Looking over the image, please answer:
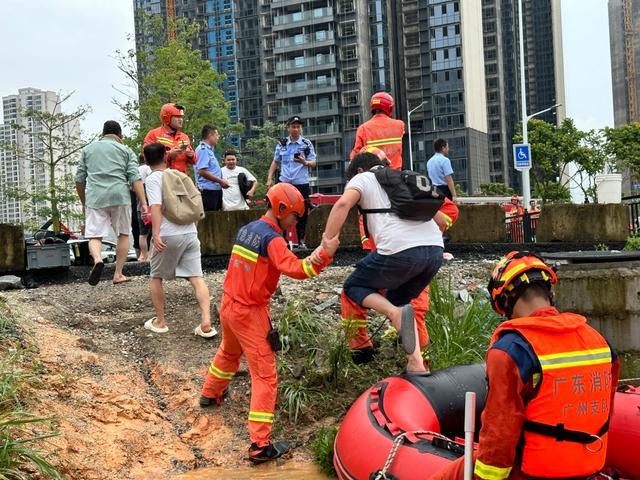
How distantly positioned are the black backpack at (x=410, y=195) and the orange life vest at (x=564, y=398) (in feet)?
7.60

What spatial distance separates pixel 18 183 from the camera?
29125mm

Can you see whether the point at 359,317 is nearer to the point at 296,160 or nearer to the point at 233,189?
the point at 296,160

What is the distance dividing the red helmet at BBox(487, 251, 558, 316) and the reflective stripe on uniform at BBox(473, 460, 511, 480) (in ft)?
1.98

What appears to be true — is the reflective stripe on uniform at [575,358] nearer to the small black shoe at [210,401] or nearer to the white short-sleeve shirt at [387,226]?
the white short-sleeve shirt at [387,226]

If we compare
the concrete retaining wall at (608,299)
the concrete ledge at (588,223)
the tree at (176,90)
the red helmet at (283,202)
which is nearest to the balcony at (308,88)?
the tree at (176,90)

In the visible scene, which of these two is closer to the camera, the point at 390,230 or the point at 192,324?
the point at 390,230

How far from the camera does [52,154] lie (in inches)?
1075

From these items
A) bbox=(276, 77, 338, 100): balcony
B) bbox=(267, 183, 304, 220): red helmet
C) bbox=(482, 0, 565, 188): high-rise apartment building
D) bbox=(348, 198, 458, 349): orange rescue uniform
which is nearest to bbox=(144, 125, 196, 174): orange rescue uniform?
bbox=(348, 198, 458, 349): orange rescue uniform

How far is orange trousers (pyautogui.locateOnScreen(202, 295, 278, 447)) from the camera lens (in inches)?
184

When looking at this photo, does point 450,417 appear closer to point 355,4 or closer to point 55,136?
point 55,136

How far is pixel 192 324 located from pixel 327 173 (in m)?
65.7

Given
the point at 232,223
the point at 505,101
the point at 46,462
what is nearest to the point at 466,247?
the point at 232,223

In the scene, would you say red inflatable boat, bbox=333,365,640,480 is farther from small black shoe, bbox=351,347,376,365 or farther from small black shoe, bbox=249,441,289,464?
small black shoe, bbox=351,347,376,365

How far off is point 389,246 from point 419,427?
1430 mm
